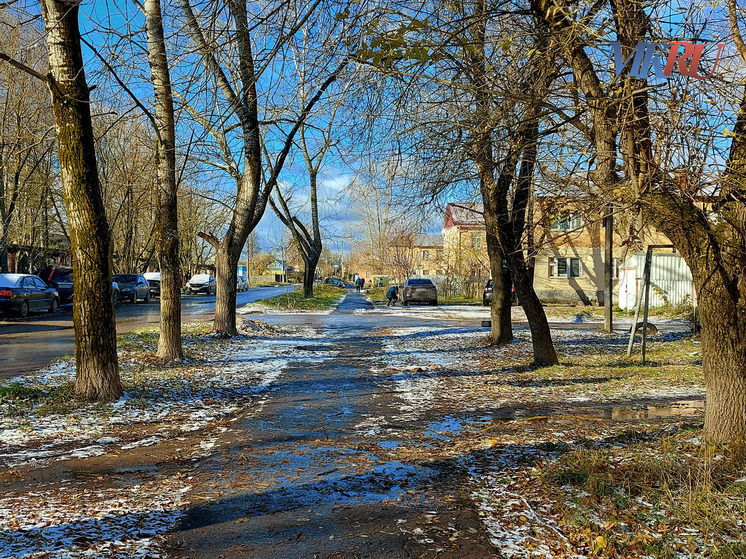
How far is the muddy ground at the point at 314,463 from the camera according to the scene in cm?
391

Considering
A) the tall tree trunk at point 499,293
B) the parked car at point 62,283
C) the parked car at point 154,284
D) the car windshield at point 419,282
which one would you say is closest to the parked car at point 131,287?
the parked car at point 62,283

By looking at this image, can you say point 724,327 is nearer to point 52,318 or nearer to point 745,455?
point 745,455

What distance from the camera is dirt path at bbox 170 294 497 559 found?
3.84 meters

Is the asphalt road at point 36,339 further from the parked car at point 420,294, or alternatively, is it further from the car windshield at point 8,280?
the parked car at point 420,294

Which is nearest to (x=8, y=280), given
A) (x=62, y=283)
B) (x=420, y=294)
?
(x=62, y=283)

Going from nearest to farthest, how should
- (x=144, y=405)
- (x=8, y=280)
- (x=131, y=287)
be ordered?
(x=144, y=405), (x=8, y=280), (x=131, y=287)

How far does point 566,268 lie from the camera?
3972 cm

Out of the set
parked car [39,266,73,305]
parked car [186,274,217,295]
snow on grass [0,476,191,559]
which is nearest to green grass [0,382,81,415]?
snow on grass [0,476,191,559]

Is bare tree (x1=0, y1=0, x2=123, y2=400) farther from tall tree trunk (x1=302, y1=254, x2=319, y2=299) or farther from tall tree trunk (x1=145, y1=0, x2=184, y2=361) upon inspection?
tall tree trunk (x1=302, y1=254, x2=319, y2=299)

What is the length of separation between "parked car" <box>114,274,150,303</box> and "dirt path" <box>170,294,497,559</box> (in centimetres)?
2812

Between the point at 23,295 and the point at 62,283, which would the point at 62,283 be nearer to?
the point at 62,283

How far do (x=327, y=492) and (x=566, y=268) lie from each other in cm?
3729

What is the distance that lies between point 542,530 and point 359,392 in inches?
211

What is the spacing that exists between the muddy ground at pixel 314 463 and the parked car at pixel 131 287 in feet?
81.9
